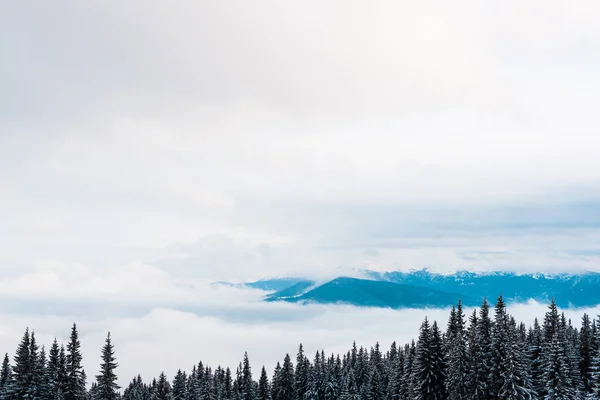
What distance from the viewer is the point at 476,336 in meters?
79.9

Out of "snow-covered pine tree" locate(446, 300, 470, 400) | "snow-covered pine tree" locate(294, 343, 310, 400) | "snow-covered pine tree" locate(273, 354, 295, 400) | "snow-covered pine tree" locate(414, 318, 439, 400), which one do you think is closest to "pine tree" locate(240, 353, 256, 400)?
"snow-covered pine tree" locate(273, 354, 295, 400)

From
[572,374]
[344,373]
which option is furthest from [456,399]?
[344,373]

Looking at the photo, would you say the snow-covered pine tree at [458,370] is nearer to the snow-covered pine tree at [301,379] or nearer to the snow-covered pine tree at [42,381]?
the snow-covered pine tree at [42,381]

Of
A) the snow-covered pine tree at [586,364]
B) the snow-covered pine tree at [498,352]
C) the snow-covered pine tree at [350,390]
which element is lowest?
the snow-covered pine tree at [350,390]

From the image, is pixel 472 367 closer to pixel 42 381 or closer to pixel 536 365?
pixel 536 365

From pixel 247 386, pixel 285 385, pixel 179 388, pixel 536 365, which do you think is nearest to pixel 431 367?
pixel 536 365

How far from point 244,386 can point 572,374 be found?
281 feet

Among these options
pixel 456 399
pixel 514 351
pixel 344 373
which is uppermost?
pixel 514 351

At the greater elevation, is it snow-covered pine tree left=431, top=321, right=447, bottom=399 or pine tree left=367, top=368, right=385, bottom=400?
snow-covered pine tree left=431, top=321, right=447, bottom=399

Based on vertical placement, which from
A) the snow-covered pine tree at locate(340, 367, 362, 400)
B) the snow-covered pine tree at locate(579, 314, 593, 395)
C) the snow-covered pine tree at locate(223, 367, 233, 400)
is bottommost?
the snow-covered pine tree at locate(223, 367, 233, 400)

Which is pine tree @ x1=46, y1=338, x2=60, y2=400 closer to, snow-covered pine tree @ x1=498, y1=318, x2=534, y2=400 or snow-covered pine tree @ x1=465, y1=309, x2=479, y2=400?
snow-covered pine tree @ x1=465, y1=309, x2=479, y2=400

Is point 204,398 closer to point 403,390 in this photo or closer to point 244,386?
point 244,386

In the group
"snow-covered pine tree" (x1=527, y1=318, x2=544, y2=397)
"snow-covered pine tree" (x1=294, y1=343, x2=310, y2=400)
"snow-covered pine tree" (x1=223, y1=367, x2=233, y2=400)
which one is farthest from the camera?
"snow-covered pine tree" (x1=294, y1=343, x2=310, y2=400)

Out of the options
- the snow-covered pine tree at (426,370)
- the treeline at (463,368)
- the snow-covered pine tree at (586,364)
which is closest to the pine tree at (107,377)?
the treeline at (463,368)
